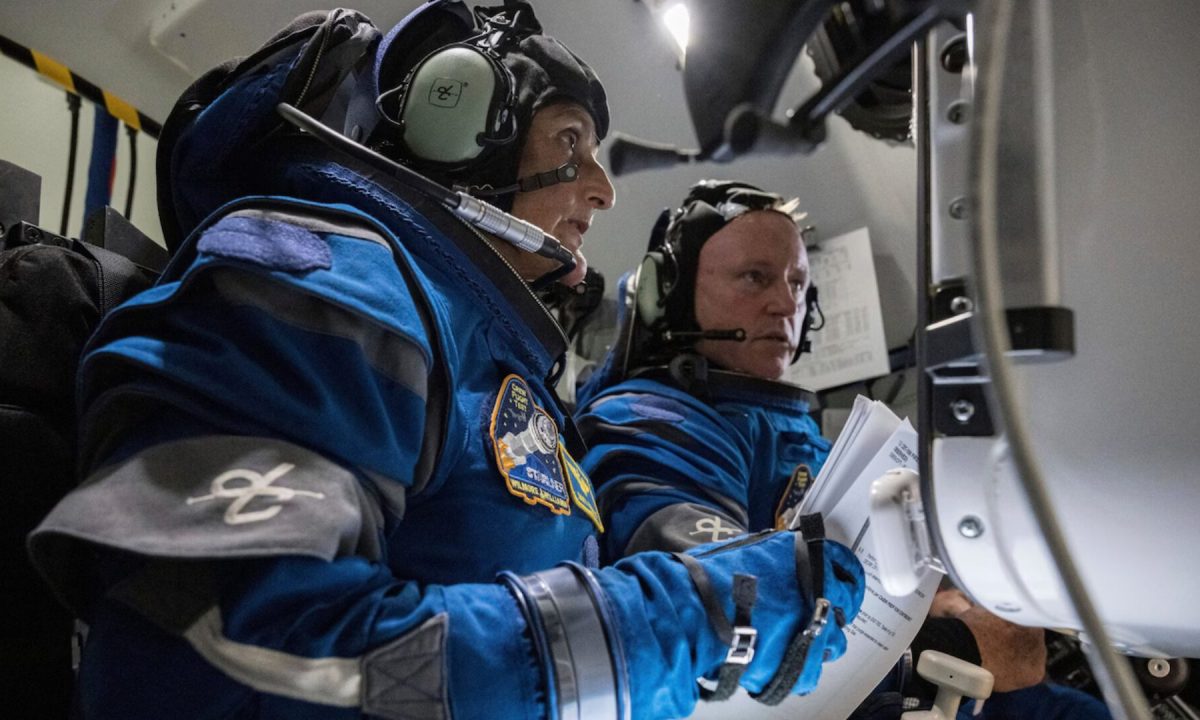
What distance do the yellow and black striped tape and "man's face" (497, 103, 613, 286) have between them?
100 centimetres

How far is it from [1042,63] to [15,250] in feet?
3.11

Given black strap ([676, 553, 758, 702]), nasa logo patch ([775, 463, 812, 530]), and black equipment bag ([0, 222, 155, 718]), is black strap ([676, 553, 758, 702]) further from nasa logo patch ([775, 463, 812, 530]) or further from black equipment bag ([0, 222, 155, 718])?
nasa logo patch ([775, 463, 812, 530])

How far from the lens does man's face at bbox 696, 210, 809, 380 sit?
1868 mm

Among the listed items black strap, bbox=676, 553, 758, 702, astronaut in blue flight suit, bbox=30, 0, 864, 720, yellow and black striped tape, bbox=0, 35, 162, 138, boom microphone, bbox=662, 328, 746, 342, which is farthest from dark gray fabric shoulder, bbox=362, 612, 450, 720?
yellow and black striped tape, bbox=0, 35, 162, 138

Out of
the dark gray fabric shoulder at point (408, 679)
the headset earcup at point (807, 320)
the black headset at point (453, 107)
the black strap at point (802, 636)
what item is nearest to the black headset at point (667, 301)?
the headset earcup at point (807, 320)

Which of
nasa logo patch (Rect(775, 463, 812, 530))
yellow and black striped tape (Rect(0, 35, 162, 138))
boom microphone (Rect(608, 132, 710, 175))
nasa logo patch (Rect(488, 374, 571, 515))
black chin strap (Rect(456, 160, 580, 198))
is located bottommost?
nasa logo patch (Rect(775, 463, 812, 530))

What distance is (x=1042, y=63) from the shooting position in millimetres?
538

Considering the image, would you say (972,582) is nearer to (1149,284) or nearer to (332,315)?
(1149,284)

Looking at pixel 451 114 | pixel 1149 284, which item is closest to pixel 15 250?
pixel 451 114

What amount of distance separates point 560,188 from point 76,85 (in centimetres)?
134

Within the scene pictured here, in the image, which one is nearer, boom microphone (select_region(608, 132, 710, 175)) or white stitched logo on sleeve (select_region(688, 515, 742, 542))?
boom microphone (select_region(608, 132, 710, 175))

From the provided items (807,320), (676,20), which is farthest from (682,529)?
(676,20)

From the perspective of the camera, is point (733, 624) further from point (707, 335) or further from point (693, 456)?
point (707, 335)

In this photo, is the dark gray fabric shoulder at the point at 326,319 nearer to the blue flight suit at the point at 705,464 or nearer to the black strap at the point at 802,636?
the black strap at the point at 802,636
